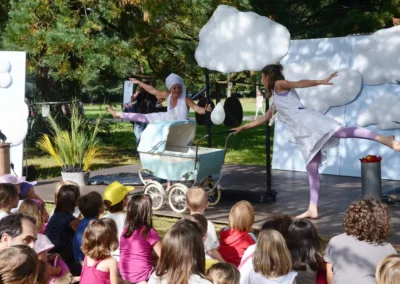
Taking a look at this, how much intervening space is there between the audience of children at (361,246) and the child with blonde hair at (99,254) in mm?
1309

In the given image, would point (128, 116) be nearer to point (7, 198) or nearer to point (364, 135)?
point (364, 135)

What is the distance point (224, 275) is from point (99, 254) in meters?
1.01

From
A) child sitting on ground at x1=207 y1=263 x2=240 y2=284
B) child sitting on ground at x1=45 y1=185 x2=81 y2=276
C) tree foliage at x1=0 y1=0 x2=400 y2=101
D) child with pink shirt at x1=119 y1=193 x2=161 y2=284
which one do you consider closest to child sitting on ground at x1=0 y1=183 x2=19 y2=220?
child sitting on ground at x1=45 y1=185 x2=81 y2=276

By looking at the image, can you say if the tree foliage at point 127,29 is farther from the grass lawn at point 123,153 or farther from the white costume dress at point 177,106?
the white costume dress at point 177,106

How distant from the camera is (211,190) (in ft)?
24.4

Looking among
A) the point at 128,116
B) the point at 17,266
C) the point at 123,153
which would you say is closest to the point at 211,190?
the point at 128,116

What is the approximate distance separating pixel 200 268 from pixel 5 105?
20.9 ft

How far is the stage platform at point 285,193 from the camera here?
678 centimetres

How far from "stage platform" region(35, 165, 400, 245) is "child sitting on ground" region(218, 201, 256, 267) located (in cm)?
176

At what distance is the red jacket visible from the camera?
15.0 feet

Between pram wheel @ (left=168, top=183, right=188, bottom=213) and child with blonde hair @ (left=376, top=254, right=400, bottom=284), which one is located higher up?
child with blonde hair @ (left=376, top=254, right=400, bottom=284)

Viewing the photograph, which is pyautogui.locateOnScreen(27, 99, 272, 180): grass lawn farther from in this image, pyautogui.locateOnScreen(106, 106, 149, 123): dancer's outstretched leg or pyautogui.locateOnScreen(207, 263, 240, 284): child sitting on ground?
pyautogui.locateOnScreen(207, 263, 240, 284): child sitting on ground

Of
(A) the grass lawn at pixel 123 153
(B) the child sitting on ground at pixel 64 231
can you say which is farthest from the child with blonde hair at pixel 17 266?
(A) the grass lawn at pixel 123 153

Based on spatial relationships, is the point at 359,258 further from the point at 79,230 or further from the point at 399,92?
the point at 399,92
